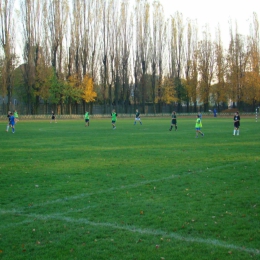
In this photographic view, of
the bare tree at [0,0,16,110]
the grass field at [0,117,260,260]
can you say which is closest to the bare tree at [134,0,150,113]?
the bare tree at [0,0,16,110]

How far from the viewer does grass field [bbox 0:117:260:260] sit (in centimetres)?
512

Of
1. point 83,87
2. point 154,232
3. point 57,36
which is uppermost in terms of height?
point 57,36

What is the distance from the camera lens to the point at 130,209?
22.9 feet

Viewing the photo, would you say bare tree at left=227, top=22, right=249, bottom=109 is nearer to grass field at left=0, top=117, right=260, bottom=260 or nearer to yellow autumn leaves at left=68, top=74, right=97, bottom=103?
yellow autumn leaves at left=68, top=74, right=97, bottom=103

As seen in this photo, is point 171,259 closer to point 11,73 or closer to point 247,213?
point 247,213

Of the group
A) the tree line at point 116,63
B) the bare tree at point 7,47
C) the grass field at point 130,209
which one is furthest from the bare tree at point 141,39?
the grass field at point 130,209

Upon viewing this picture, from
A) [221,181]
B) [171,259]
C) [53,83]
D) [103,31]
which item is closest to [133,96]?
[103,31]

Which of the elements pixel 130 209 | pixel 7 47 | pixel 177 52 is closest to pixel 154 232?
pixel 130 209

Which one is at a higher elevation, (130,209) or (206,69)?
(206,69)

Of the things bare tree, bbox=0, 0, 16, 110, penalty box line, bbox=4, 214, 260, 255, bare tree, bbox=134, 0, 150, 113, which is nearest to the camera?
penalty box line, bbox=4, 214, 260, 255

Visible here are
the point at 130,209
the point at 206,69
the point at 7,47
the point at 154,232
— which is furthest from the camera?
the point at 206,69

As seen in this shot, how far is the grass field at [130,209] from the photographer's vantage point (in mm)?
5125

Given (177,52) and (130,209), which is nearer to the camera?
(130,209)

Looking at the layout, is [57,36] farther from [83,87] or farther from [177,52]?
[177,52]
